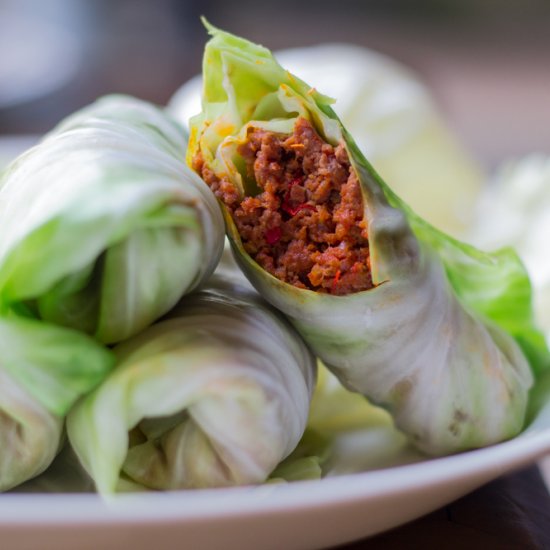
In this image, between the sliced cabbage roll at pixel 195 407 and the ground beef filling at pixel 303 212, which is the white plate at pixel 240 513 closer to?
the sliced cabbage roll at pixel 195 407

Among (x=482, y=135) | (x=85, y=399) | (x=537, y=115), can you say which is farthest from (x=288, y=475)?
(x=537, y=115)

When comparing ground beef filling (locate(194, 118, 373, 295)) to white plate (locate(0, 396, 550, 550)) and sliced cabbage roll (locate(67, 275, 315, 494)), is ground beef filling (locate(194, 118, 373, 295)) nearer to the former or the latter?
sliced cabbage roll (locate(67, 275, 315, 494))

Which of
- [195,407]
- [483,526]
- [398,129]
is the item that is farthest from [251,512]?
[398,129]

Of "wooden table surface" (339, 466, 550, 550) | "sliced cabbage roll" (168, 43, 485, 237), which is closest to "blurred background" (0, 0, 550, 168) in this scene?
"sliced cabbage roll" (168, 43, 485, 237)

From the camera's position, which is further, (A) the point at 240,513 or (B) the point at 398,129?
(B) the point at 398,129

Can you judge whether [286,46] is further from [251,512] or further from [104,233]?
[251,512]

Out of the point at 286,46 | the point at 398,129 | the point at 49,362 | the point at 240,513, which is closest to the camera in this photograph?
the point at 240,513

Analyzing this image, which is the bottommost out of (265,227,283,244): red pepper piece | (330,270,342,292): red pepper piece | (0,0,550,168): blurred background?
→ (0,0,550,168): blurred background
